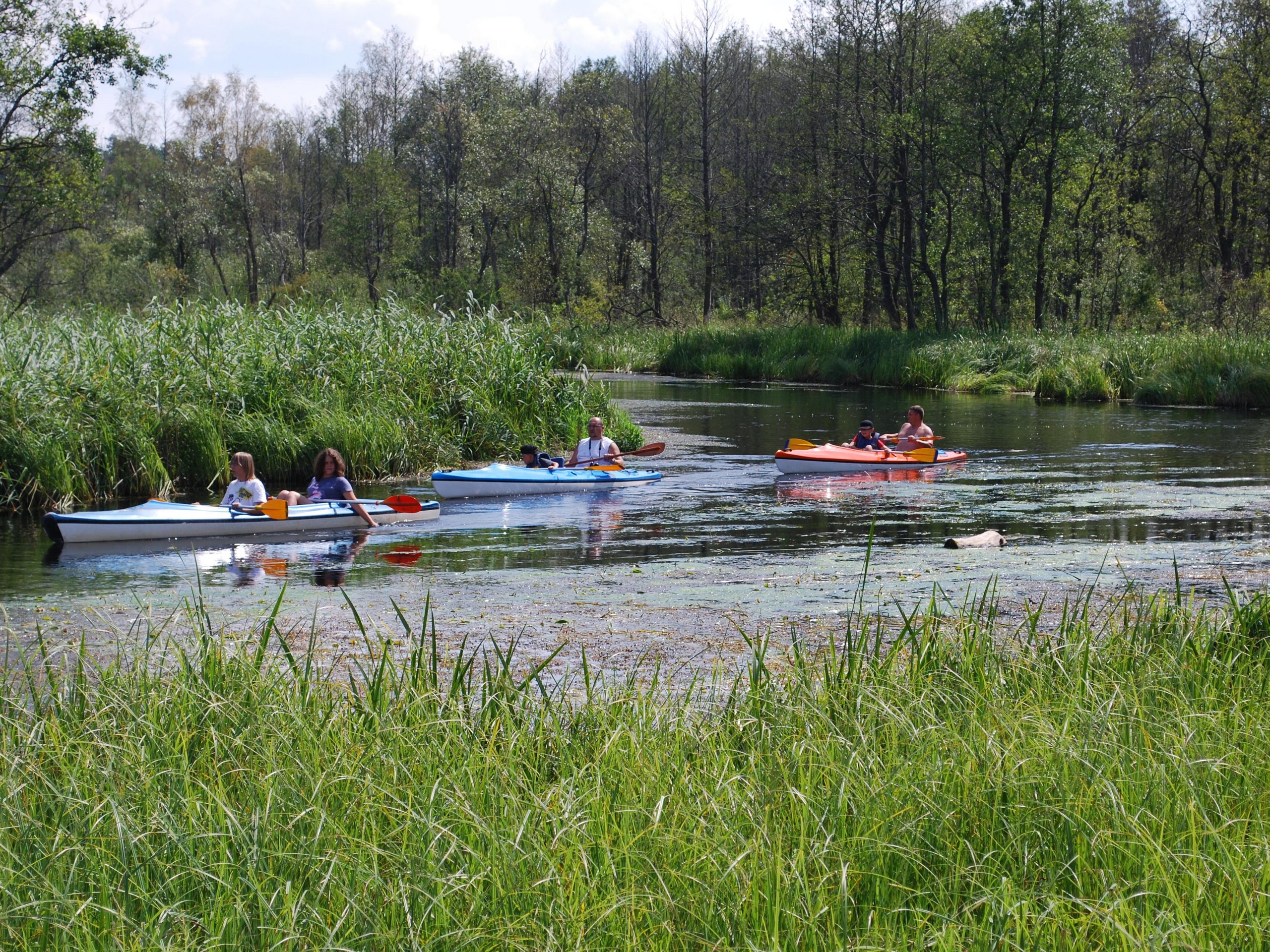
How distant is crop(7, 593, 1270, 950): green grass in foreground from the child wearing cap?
11.6 metres

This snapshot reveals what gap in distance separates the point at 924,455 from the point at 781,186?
31.0 meters

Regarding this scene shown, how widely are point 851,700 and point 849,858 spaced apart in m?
1.33

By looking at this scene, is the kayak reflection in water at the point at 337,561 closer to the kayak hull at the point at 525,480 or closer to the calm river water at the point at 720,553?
the calm river water at the point at 720,553

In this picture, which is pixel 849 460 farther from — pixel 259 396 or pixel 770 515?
pixel 259 396

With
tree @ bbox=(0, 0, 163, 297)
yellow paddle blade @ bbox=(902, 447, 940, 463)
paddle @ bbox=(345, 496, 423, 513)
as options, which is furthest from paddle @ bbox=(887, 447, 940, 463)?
tree @ bbox=(0, 0, 163, 297)

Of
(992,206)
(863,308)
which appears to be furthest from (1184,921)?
(863,308)

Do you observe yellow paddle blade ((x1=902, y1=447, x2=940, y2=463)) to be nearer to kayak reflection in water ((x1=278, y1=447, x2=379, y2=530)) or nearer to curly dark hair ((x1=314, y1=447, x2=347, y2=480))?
kayak reflection in water ((x1=278, y1=447, x2=379, y2=530))

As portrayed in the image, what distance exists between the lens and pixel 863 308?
4459 cm

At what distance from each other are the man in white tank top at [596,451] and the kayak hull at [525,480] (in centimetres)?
20

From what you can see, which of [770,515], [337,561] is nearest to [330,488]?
[337,561]

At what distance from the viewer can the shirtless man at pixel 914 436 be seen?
16.4 metres

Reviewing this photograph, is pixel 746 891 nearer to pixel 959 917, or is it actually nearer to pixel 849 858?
pixel 849 858

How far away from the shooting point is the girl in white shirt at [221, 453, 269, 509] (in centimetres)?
1106

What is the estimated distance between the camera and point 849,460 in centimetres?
1595
